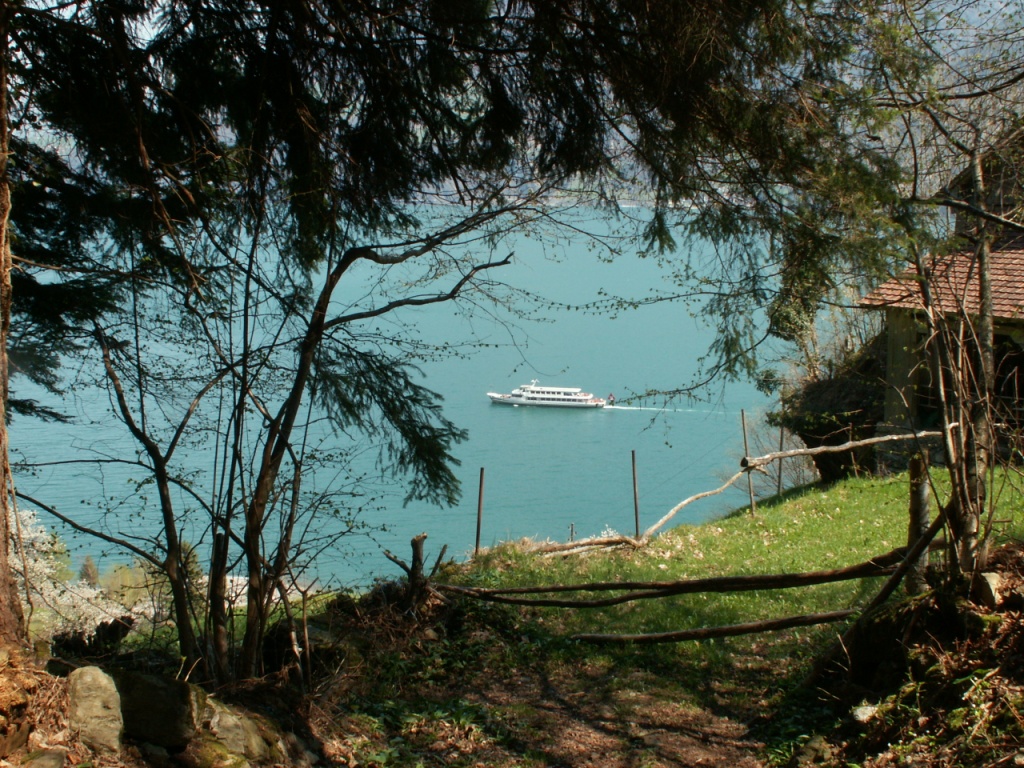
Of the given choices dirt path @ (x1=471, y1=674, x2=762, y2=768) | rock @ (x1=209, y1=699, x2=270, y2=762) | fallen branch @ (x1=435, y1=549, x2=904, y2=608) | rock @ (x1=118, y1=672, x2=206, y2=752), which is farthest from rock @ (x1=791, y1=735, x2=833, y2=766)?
rock @ (x1=118, y1=672, x2=206, y2=752)

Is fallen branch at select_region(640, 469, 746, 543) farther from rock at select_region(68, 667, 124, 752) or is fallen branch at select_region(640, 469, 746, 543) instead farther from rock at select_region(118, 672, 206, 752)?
rock at select_region(68, 667, 124, 752)

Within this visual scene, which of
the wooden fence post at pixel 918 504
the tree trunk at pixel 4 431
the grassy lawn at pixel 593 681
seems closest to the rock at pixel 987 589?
the grassy lawn at pixel 593 681

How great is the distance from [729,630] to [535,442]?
51.3ft

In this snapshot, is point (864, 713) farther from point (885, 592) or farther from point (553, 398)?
point (553, 398)

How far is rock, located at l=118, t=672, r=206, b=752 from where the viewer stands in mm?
3664

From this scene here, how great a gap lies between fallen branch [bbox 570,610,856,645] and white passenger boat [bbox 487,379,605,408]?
14.0 m

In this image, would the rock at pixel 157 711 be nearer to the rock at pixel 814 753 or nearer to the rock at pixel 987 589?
the rock at pixel 814 753

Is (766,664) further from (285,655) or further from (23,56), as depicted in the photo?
(23,56)

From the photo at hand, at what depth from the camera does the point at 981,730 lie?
333 cm

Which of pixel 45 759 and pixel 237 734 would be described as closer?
pixel 45 759

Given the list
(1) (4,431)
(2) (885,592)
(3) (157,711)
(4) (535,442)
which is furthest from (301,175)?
(4) (535,442)

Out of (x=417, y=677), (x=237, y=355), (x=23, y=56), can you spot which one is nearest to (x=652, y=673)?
(x=417, y=677)

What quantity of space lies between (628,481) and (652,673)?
1473cm

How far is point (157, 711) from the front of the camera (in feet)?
12.2
